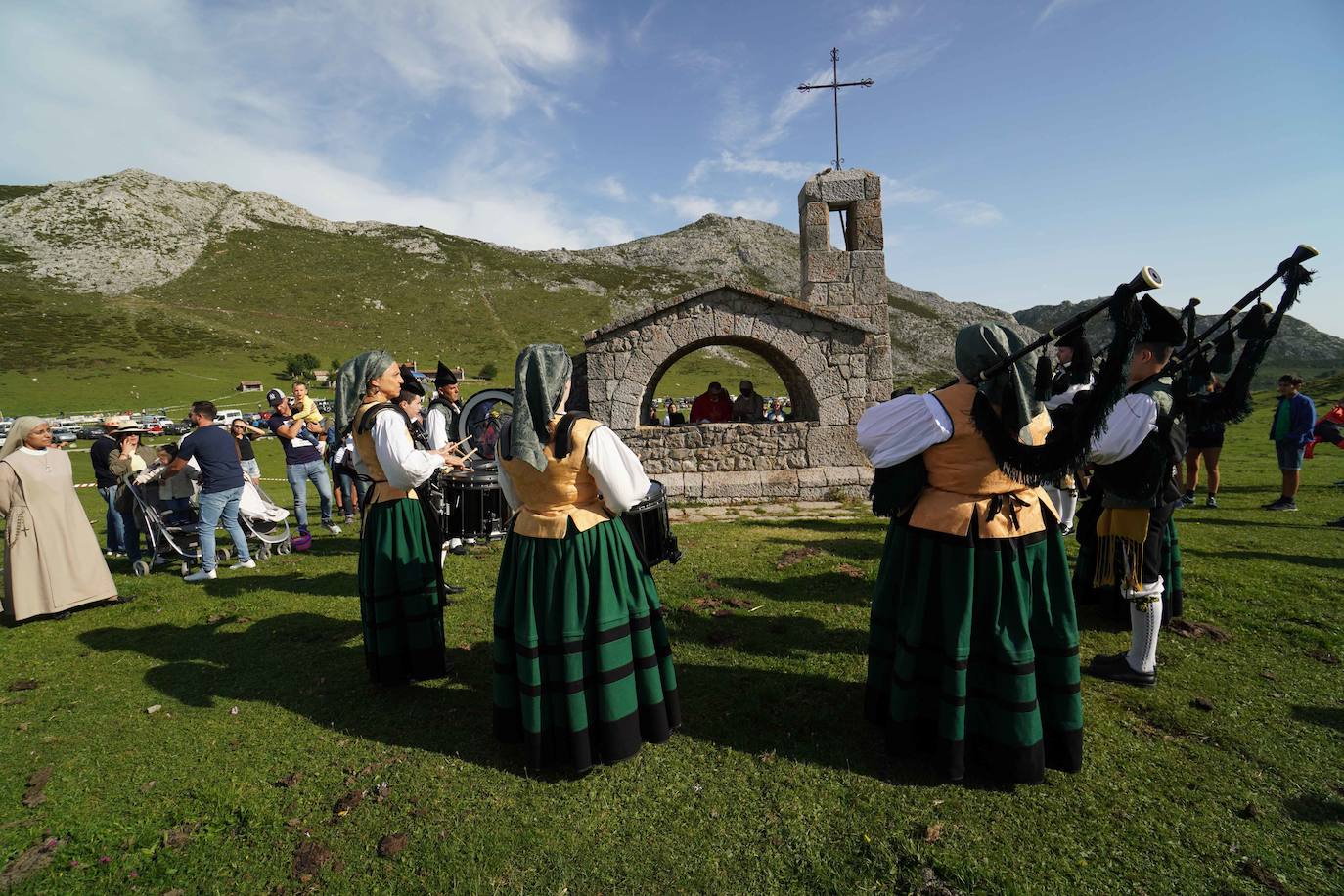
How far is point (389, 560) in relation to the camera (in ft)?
13.2

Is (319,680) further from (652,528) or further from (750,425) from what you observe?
(750,425)

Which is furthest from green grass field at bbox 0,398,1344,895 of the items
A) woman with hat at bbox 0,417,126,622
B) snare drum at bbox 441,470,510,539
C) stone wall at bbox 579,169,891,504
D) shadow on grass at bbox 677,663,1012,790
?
stone wall at bbox 579,169,891,504

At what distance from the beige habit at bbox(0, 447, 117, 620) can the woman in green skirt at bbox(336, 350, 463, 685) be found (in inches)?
159

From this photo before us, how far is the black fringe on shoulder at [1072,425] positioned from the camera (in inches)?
95.2

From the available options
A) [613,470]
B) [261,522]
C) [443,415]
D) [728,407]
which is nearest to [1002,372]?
[613,470]

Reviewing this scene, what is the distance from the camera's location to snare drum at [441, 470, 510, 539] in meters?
5.83

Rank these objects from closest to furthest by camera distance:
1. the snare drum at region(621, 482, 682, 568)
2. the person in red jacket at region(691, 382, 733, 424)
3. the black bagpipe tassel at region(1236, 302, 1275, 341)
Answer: the black bagpipe tassel at region(1236, 302, 1275, 341)
the snare drum at region(621, 482, 682, 568)
the person in red jacket at region(691, 382, 733, 424)

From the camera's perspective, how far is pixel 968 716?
3008 millimetres

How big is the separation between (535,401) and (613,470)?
50cm

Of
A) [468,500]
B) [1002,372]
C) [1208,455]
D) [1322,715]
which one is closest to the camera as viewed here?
[1002,372]

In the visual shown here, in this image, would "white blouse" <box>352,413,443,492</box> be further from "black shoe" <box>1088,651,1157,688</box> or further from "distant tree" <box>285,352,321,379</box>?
"distant tree" <box>285,352,321,379</box>

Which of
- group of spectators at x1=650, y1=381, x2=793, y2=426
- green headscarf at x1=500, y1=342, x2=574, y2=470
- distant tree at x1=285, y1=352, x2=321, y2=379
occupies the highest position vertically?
distant tree at x1=285, y1=352, x2=321, y2=379

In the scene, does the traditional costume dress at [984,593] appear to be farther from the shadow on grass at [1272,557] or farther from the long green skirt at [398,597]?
the shadow on grass at [1272,557]

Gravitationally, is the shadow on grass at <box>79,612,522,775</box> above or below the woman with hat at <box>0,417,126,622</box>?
below
